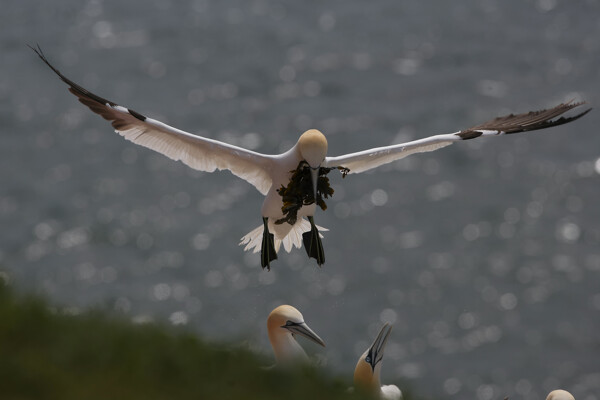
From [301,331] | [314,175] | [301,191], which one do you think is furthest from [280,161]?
[301,331]

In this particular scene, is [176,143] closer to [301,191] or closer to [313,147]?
[301,191]

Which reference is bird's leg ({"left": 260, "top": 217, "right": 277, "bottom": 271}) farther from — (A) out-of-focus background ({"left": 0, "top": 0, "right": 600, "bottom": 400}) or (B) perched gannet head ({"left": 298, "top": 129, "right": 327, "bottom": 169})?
(A) out-of-focus background ({"left": 0, "top": 0, "right": 600, "bottom": 400})

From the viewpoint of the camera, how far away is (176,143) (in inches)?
429

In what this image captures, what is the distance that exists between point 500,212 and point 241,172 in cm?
1897

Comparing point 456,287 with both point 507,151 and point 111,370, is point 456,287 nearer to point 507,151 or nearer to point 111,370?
point 507,151

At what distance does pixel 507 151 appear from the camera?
30375 mm

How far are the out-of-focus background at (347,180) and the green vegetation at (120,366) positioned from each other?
15.2 meters

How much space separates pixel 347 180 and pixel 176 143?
60.5 feet

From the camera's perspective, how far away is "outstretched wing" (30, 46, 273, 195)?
10.4 m

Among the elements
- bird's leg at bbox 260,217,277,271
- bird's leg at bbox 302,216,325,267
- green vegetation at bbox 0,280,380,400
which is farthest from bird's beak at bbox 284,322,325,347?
green vegetation at bbox 0,280,380,400

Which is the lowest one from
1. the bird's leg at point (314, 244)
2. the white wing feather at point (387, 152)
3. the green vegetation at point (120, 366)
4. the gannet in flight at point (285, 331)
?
the green vegetation at point (120, 366)

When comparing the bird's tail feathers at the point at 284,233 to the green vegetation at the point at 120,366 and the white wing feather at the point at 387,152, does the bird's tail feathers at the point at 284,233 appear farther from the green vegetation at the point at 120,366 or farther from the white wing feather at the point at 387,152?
the green vegetation at the point at 120,366

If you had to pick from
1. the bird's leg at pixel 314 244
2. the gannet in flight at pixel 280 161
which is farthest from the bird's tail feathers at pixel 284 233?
the bird's leg at pixel 314 244

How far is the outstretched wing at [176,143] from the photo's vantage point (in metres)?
10.4
